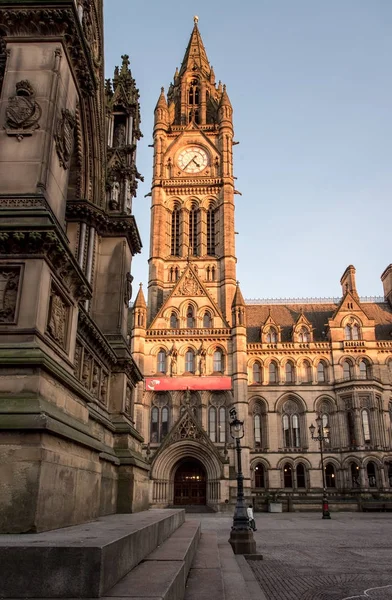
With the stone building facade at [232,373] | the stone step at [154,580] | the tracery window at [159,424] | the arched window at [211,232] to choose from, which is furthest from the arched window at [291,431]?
the stone step at [154,580]

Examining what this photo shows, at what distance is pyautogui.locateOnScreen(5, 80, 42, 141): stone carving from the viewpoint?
7980mm

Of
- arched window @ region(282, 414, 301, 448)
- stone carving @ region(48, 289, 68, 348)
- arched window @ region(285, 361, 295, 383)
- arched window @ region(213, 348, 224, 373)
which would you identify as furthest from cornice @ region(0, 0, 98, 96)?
arched window @ region(282, 414, 301, 448)

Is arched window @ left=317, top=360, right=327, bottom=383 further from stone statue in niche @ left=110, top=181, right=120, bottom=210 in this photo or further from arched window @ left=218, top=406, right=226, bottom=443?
stone statue in niche @ left=110, top=181, right=120, bottom=210

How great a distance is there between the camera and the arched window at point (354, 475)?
48350mm

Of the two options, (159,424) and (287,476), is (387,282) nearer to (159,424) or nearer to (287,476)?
(287,476)

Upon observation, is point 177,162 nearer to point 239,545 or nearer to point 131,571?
point 239,545

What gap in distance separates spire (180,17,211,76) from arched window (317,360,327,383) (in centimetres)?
4576

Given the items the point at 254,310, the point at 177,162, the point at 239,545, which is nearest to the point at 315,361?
the point at 254,310

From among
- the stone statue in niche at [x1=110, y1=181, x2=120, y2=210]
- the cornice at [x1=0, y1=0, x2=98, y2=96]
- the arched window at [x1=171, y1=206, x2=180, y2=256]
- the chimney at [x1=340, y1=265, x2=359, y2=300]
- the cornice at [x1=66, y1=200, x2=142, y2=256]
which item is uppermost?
the arched window at [x1=171, y1=206, x2=180, y2=256]

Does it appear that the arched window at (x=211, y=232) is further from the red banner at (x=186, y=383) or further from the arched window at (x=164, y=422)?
the arched window at (x=164, y=422)

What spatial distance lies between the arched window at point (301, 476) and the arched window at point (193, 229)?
1007 inches

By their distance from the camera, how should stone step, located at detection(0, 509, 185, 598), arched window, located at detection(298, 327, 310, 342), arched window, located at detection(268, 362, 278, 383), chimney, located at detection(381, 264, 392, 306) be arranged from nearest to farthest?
stone step, located at detection(0, 509, 185, 598), arched window, located at detection(268, 362, 278, 383), arched window, located at detection(298, 327, 310, 342), chimney, located at detection(381, 264, 392, 306)

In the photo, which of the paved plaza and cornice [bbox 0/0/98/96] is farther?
the paved plaza

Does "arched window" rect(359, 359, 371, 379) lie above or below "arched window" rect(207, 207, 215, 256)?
below
